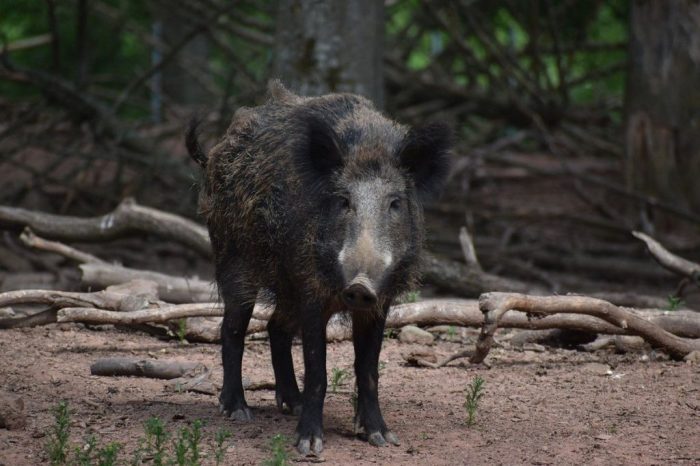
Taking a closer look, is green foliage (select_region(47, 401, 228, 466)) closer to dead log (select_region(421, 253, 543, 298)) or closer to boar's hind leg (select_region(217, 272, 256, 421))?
boar's hind leg (select_region(217, 272, 256, 421))

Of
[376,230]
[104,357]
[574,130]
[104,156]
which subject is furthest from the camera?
[574,130]

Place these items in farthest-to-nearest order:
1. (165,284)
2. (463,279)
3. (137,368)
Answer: (463,279) → (165,284) → (137,368)

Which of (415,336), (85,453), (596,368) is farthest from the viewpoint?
(415,336)

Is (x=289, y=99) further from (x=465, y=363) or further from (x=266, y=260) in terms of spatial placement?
(x=465, y=363)

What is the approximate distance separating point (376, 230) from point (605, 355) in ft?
8.54

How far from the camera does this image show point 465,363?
6117 millimetres

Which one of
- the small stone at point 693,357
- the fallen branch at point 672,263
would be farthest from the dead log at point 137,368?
the fallen branch at point 672,263

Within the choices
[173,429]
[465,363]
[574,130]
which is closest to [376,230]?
[173,429]

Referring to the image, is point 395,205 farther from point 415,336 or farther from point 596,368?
point 415,336

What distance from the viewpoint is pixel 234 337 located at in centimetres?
531

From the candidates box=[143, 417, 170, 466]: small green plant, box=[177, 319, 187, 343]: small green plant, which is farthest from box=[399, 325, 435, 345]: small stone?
box=[143, 417, 170, 466]: small green plant

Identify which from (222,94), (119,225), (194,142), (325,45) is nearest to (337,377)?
(194,142)

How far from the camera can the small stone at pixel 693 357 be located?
600 cm

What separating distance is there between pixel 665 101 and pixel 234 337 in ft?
21.0
